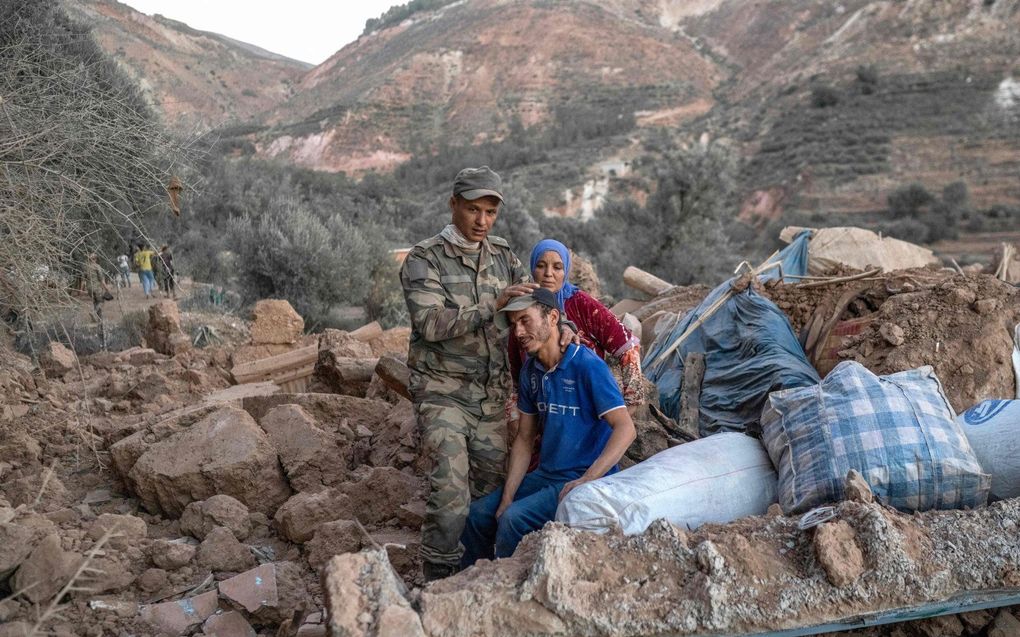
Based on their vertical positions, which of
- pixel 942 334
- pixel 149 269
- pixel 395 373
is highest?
pixel 942 334

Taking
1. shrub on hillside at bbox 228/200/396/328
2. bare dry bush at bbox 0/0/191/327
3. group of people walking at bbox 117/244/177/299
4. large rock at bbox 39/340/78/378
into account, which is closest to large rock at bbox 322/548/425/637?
bare dry bush at bbox 0/0/191/327

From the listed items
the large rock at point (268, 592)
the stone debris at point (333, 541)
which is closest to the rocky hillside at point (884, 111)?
the stone debris at point (333, 541)

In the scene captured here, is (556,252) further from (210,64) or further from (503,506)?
(210,64)

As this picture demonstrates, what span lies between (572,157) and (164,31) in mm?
38248

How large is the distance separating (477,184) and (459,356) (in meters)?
0.70

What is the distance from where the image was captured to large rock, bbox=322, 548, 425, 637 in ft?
6.08

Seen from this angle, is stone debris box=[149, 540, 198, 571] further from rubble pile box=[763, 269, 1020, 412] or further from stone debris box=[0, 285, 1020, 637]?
rubble pile box=[763, 269, 1020, 412]

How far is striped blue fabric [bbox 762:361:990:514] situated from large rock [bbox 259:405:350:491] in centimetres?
220

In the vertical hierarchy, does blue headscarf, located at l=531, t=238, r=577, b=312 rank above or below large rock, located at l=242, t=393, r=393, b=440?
above

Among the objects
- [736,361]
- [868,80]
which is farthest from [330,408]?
[868,80]

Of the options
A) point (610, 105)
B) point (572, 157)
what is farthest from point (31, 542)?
point (610, 105)

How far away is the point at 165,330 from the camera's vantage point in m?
7.81

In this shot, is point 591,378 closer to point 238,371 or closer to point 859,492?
point 859,492

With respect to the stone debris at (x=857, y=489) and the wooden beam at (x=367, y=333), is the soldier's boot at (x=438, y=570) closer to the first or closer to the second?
the stone debris at (x=857, y=489)
